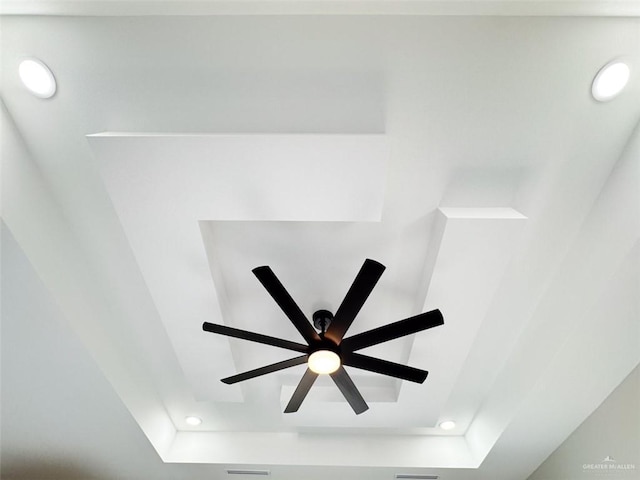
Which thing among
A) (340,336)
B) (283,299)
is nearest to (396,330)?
(340,336)

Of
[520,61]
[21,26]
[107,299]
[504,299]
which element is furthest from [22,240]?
[504,299]

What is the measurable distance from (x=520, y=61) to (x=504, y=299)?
→ 48.1 inches

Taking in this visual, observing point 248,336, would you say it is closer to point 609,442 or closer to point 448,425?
point 448,425

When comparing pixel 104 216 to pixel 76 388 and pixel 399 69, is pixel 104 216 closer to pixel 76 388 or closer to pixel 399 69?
pixel 76 388

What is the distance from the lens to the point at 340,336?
1.86 meters

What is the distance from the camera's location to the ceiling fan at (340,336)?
1652 millimetres

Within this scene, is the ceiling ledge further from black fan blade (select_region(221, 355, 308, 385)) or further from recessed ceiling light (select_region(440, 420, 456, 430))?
recessed ceiling light (select_region(440, 420, 456, 430))

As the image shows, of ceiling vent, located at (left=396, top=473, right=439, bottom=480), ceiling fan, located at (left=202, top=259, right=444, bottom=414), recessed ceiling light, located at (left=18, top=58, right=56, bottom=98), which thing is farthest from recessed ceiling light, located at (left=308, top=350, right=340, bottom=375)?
ceiling vent, located at (left=396, top=473, right=439, bottom=480)

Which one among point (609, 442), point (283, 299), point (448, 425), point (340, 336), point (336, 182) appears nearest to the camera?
point (336, 182)

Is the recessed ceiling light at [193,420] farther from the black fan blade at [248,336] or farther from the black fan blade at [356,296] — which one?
the black fan blade at [356,296]

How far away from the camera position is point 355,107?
4.92 ft

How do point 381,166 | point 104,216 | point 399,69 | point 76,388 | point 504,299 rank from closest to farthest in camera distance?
point 399,69 → point 381,166 → point 104,216 → point 504,299 → point 76,388

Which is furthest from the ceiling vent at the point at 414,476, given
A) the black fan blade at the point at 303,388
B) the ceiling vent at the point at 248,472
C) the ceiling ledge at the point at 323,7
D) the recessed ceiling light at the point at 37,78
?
the recessed ceiling light at the point at 37,78

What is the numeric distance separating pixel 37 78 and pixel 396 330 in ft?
5.52
